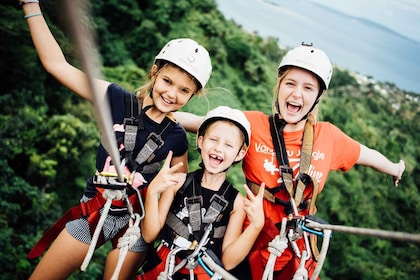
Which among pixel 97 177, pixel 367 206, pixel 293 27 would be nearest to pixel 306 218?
pixel 97 177

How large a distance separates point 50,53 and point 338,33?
3616 centimetres

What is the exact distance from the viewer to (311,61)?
2.31m

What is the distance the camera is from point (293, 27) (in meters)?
29.4

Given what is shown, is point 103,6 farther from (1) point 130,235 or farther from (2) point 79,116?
(1) point 130,235

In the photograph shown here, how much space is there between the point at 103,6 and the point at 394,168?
1816 centimetres

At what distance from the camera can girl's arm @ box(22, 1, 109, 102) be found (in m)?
1.96

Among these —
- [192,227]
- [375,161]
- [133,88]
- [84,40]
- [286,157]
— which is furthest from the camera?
[133,88]

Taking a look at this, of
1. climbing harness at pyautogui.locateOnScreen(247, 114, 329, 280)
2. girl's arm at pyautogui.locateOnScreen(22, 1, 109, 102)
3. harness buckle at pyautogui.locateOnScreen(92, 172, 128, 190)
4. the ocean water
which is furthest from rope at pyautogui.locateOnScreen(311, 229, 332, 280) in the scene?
the ocean water

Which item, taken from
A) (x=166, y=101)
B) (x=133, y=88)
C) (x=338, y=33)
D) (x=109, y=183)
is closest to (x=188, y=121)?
(x=166, y=101)

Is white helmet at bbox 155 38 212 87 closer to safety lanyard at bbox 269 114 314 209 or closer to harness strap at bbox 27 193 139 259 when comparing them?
safety lanyard at bbox 269 114 314 209

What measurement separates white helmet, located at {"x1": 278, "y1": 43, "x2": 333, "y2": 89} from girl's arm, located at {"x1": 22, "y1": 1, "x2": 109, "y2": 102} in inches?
51.3

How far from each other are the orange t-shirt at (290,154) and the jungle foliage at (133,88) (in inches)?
27.2

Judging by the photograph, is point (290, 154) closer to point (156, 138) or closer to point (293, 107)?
point (293, 107)

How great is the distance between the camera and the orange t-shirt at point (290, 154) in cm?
226
